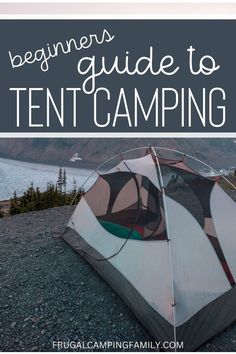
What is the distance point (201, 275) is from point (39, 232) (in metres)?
4.55

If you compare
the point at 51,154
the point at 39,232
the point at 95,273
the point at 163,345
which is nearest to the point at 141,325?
the point at 163,345

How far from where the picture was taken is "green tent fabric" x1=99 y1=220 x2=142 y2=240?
5125 millimetres

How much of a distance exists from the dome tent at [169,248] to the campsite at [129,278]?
0.02m

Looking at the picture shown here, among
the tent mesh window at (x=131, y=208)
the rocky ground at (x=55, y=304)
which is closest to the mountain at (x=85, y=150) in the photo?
the rocky ground at (x=55, y=304)

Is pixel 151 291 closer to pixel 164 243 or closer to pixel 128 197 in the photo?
pixel 164 243

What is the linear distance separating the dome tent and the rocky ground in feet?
0.63

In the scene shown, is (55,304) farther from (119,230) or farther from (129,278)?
(119,230)

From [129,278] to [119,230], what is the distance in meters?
0.90

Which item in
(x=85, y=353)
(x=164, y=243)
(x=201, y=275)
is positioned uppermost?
(x=164, y=243)

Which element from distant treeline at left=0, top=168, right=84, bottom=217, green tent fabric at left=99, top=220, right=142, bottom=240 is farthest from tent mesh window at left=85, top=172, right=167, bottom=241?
distant treeline at left=0, top=168, right=84, bottom=217

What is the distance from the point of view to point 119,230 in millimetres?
5520

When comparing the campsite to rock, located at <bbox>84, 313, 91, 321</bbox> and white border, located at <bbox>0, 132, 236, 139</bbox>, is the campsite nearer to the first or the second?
rock, located at <bbox>84, 313, 91, 321</bbox>

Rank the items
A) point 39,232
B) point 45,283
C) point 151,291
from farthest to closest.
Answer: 1. point 39,232
2. point 45,283
3. point 151,291

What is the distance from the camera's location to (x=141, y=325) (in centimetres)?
457
